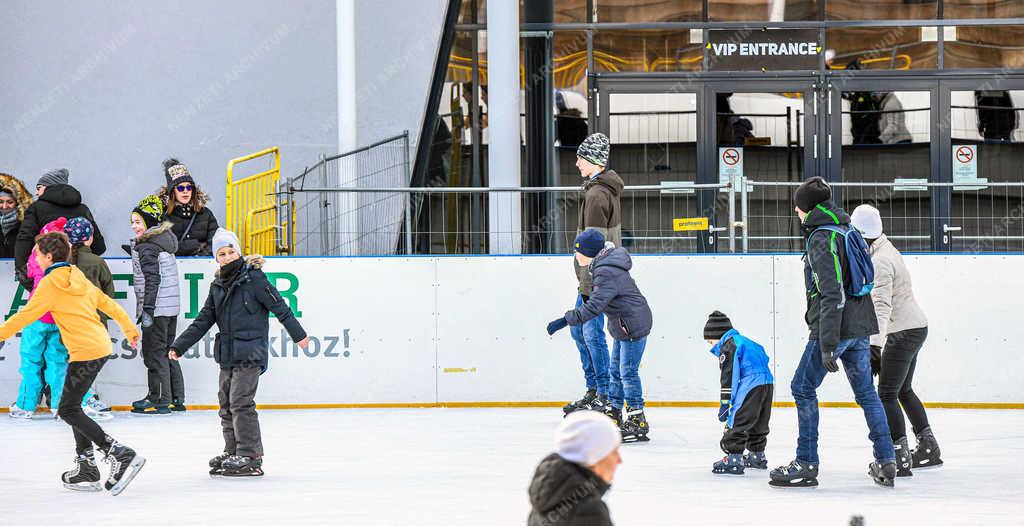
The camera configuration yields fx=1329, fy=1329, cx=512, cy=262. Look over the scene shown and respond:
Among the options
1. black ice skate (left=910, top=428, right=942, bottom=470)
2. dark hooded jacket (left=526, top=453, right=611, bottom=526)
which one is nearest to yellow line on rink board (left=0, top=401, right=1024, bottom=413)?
black ice skate (left=910, top=428, right=942, bottom=470)

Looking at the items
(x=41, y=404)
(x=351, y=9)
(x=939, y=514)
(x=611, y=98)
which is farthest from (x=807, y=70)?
(x=939, y=514)

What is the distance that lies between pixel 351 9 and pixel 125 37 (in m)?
3.80

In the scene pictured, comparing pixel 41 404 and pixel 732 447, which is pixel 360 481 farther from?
pixel 41 404

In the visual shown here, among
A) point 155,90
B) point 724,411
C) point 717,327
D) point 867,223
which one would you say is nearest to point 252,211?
point 155,90

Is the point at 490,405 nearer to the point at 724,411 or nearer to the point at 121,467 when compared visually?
the point at 724,411

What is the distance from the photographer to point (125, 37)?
1622 centimetres

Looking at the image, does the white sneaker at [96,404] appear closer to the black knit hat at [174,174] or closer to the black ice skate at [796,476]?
the black knit hat at [174,174]

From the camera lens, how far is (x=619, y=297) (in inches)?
341

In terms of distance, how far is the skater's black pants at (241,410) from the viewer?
7.54 metres

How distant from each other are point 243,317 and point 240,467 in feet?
2.78

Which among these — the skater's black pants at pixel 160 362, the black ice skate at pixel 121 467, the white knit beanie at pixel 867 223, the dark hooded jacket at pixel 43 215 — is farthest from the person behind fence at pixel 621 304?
the dark hooded jacket at pixel 43 215

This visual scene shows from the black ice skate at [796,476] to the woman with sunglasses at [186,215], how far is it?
6.21 m

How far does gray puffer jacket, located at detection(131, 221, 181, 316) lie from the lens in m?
11.0

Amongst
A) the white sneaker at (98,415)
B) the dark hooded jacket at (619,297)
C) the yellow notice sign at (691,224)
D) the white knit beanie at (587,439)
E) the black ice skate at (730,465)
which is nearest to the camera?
the white knit beanie at (587,439)
